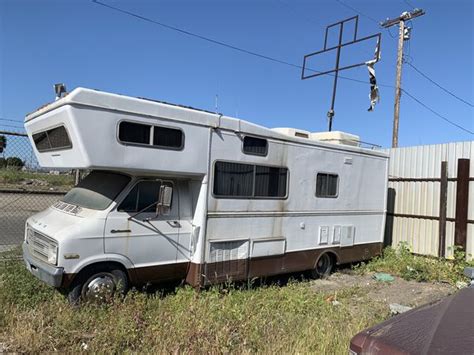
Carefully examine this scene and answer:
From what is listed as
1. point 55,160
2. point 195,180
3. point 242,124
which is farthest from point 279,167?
point 55,160

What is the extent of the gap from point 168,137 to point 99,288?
2248 millimetres

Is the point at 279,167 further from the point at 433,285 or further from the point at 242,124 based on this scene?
the point at 433,285

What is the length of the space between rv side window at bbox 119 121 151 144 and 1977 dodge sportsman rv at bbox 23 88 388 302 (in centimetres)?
1

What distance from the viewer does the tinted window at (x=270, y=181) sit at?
7.15m

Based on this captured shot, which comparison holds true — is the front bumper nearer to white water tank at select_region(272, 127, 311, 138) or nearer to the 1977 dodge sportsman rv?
the 1977 dodge sportsman rv

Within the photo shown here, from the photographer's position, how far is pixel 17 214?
48.9ft

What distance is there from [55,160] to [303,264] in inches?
189

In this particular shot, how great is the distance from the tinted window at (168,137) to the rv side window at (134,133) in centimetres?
12

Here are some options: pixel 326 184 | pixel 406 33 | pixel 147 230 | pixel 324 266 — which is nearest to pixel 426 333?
pixel 147 230

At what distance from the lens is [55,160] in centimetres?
593

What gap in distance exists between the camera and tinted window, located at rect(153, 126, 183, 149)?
5.81 meters

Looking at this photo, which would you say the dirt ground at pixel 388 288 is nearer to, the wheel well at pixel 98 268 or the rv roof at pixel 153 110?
the rv roof at pixel 153 110

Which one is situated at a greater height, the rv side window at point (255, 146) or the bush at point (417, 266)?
the rv side window at point (255, 146)

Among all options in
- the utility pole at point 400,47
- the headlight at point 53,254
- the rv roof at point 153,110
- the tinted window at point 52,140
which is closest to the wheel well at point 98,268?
the headlight at point 53,254
